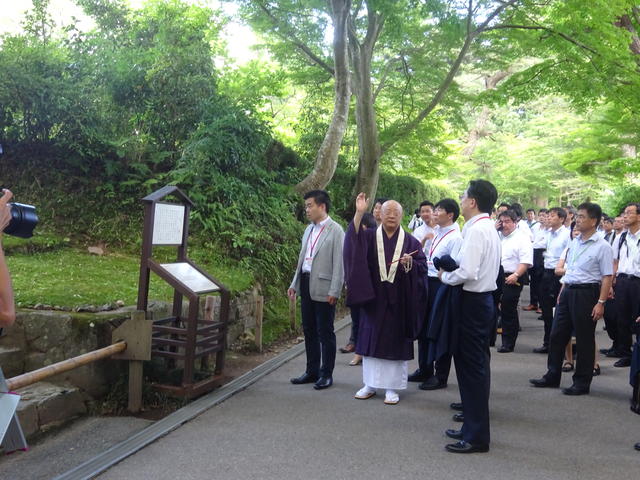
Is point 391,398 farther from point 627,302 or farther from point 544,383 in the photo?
point 627,302

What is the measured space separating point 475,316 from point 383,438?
1217 millimetres

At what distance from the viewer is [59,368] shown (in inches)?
163

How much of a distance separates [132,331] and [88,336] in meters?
0.52

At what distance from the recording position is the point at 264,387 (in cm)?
601

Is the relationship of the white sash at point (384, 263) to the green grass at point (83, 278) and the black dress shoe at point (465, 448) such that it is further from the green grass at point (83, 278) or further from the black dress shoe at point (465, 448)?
the green grass at point (83, 278)

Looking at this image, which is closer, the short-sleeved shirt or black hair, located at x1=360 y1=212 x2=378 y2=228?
the short-sleeved shirt

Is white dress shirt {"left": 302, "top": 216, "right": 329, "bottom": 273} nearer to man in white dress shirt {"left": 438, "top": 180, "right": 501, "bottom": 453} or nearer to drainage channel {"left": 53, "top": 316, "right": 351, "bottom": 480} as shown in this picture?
drainage channel {"left": 53, "top": 316, "right": 351, "bottom": 480}

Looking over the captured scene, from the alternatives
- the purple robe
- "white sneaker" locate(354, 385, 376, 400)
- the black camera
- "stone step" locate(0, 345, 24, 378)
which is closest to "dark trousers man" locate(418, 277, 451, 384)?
the purple robe

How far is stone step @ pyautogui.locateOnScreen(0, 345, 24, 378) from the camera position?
200 inches

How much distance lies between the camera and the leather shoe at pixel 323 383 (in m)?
5.98

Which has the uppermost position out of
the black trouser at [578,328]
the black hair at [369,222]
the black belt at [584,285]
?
the black hair at [369,222]

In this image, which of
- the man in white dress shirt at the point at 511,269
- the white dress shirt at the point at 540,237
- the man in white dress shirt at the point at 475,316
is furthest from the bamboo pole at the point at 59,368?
the white dress shirt at the point at 540,237

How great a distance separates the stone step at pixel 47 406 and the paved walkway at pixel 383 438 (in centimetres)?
98

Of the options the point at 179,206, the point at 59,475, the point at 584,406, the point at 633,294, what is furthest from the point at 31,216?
the point at 633,294
